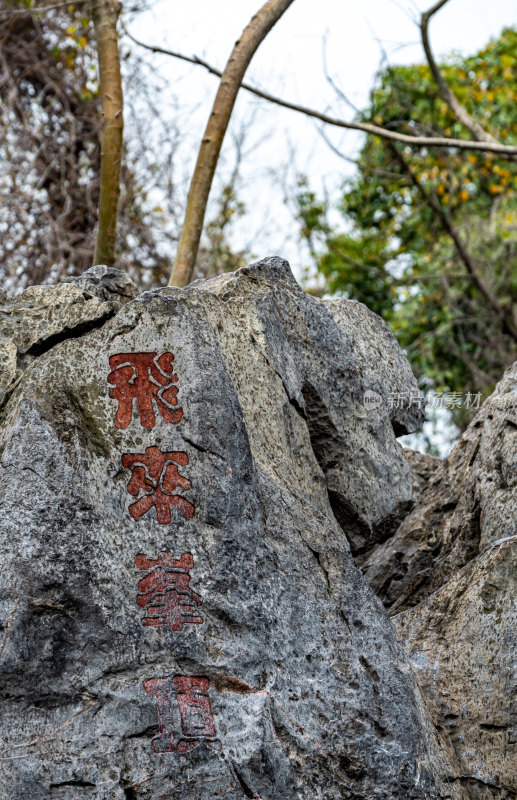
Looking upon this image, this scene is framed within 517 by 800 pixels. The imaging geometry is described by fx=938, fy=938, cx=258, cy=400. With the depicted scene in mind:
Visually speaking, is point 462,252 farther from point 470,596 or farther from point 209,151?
point 470,596

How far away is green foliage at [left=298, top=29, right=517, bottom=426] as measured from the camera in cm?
955

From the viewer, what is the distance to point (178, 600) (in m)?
2.65

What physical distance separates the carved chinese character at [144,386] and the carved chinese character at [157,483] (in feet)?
0.32

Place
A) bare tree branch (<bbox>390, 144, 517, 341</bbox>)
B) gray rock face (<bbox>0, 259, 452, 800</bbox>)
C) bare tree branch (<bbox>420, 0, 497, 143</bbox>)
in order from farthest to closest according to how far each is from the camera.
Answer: bare tree branch (<bbox>390, 144, 517, 341</bbox>)
bare tree branch (<bbox>420, 0, 497, 143</bbox>)
gray rock face (<bbox>0, 259, 452, 800</bbox>)

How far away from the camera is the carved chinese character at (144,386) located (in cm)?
277

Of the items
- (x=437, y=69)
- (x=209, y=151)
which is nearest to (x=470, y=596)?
(x=209, y=151)

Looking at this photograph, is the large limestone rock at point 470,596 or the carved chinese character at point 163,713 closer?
the carved chinese character at point 163,713

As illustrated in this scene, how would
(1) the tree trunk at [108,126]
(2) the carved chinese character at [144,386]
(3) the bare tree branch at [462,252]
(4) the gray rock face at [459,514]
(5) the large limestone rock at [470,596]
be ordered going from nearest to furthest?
(2) the carved chinese character at [144,386], (5) the large limestone rock at [470,596], (4) the gray rock face at [459,514], (1) the tree trunk at [108,126], (3) the bare tree branch at [462,252]

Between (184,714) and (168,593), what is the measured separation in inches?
12.9

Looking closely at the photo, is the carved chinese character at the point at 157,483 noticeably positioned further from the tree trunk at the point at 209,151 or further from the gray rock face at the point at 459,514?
the tree trunk at the point at 209,151

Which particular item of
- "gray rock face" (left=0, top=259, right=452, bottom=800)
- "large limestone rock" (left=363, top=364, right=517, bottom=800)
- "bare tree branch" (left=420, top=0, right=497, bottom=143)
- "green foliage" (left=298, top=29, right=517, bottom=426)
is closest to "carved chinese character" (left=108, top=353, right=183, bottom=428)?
"gray rock face" (left=0, top=259, right=452, bottom=800)

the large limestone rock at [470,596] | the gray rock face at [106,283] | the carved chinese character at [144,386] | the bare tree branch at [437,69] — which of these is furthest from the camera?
the bare tree branch at [437,69]

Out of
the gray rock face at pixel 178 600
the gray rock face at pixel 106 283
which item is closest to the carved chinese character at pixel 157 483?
the gray rock face at pixel 178 600

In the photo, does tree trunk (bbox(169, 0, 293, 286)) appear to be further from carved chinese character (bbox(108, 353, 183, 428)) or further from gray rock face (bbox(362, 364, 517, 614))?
carved chinese character (bbox(108, 353, 183, 428))
